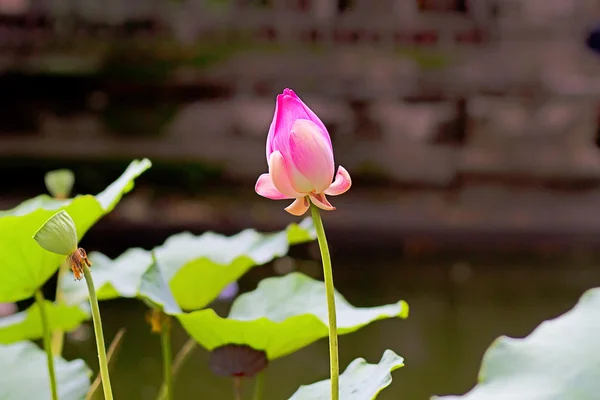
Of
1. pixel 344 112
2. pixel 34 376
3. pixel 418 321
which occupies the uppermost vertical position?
pixel 34 376

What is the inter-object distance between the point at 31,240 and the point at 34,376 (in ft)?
0.37

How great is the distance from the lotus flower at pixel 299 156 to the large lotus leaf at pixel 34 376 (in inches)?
8.2

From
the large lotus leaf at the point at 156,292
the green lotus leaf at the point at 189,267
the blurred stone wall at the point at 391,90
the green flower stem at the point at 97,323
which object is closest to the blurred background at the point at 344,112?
the blurred stone wall at the point at 391,90

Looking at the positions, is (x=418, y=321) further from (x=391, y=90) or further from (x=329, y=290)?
Answer: (x=329, y=290)

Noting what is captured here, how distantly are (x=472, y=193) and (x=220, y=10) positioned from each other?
95 centimetres

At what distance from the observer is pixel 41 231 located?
0.73 ft

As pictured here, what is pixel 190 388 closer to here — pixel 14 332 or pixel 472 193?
pixel 14 332

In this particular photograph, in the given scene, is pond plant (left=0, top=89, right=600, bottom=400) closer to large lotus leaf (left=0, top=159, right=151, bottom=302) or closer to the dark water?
large lotus leaf (left=0, top=159, right=151, bottom=302)

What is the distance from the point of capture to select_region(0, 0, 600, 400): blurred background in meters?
1.88

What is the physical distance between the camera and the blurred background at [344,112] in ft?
6.18

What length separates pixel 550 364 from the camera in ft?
0.82

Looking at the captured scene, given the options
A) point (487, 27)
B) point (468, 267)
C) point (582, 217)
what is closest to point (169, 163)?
point (468, 267)

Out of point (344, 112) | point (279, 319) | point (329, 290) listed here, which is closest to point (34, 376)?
point (279, 319)

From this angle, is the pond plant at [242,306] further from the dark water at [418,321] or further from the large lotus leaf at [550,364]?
the dark water at [418,321]
